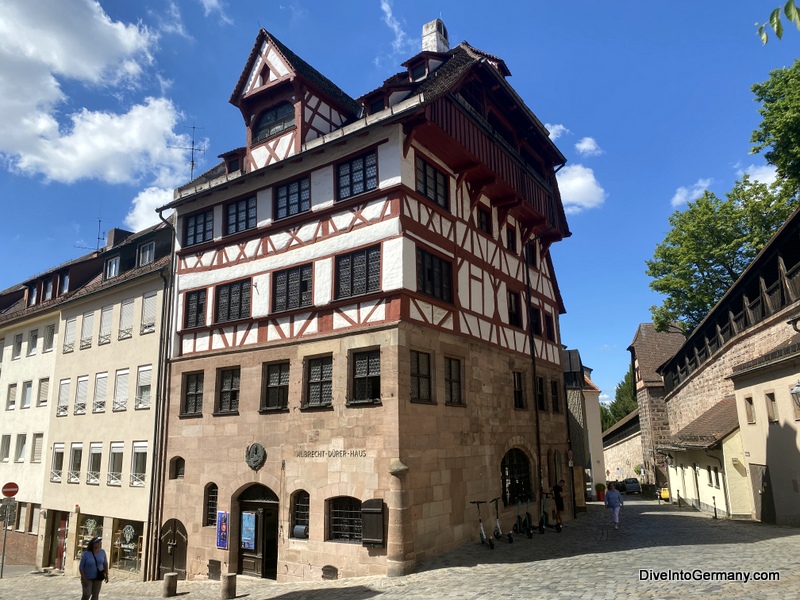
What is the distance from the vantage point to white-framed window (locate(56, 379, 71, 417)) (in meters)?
26.5

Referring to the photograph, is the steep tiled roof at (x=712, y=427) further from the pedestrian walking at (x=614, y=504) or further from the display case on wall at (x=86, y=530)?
the display case on wall at (x=86, y=530)

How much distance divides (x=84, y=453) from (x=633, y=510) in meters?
24.8

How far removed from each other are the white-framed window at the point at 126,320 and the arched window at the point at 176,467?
20.4 feet

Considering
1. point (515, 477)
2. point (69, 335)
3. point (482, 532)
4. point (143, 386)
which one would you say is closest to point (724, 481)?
point (515, 477)

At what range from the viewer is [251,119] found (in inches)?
824

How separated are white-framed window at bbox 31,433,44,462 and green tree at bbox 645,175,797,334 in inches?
1337

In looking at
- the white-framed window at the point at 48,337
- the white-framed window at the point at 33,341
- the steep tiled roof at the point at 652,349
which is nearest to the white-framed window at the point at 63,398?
the white-framed window at the point at 48,337

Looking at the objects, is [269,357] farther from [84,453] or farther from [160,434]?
[84,453]

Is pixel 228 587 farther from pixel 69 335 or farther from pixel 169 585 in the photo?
pixel 69 335

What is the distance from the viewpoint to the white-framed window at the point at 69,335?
89.2 ft

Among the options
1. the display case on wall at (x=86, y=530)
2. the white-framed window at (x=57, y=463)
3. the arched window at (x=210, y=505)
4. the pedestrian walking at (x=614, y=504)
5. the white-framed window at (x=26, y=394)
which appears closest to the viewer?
the arched window at (x=210, y=505)

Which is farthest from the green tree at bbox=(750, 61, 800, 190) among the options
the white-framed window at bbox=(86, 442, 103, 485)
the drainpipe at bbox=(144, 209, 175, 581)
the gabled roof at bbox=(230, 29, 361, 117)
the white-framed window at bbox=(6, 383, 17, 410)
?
the white-framed window at bbox=(6, 383, 17, 410)

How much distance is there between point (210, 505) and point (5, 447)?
18109 mm

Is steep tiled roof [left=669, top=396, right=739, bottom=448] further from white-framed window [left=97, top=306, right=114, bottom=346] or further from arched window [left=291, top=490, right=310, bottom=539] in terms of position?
white-framed window [left=97, top=306, right=114, bottom=346]
